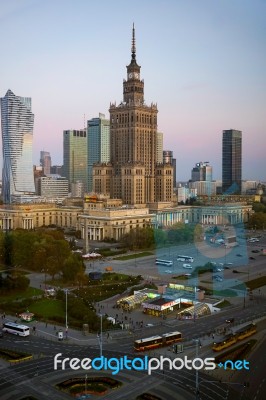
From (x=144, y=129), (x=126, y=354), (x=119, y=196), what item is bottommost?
(x=126, y=354)

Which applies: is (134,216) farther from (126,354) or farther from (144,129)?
(126,354)

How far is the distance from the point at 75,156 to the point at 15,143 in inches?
1661

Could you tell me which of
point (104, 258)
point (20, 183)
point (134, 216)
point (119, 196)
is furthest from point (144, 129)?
point (20, 183)

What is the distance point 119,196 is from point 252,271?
29991mm

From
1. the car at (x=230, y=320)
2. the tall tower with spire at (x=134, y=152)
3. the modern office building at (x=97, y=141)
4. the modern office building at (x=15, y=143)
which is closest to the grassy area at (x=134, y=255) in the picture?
the tall tower with spire at (x=134, y=152)

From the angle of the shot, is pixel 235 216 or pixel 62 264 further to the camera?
pixel 235 216

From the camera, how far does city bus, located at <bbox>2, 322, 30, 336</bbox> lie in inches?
900

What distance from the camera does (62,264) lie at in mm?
34125

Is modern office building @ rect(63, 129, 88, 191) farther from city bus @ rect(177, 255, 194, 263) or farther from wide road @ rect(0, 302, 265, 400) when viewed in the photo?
wide road @ rect(0, 302, 265, 400)

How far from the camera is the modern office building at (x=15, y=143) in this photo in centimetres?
8844

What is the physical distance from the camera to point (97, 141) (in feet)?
408

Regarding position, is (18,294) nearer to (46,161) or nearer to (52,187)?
(52,187)

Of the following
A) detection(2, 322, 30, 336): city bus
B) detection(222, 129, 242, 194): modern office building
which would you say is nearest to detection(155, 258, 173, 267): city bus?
detection(2, 322, 30, 336): city bus

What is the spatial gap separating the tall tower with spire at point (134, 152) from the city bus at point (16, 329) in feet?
138
